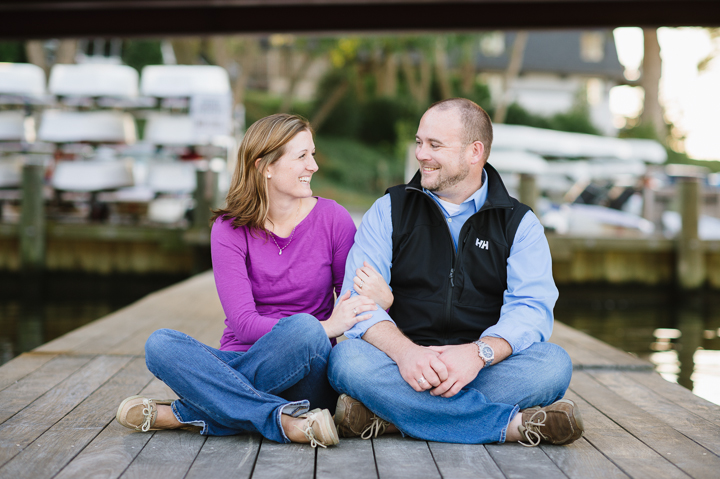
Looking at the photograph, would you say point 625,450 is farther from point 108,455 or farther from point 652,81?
point 652,81

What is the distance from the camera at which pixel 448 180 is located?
2.70m

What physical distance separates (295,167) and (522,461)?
4.12 feet

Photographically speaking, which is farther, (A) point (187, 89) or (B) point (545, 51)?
(B) point (545, 51)

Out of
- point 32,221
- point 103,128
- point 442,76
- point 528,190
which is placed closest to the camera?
point 528,190

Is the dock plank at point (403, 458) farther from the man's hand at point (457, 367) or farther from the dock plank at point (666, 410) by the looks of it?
the dock plank at point (666, 410)

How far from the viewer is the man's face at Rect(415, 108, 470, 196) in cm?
270

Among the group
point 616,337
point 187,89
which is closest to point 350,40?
point 187,89

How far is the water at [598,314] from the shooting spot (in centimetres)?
609

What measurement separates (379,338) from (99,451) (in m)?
0.98

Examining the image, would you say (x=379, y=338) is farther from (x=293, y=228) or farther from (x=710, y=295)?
(x=710, y=295)

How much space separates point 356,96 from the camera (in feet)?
85.1

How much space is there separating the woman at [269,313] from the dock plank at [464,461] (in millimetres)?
354

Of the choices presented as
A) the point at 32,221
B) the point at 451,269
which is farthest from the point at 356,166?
Answer: the point at 451,269

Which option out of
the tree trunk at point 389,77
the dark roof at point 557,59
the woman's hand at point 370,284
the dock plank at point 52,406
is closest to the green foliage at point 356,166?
the tree trunk at point 389,77
